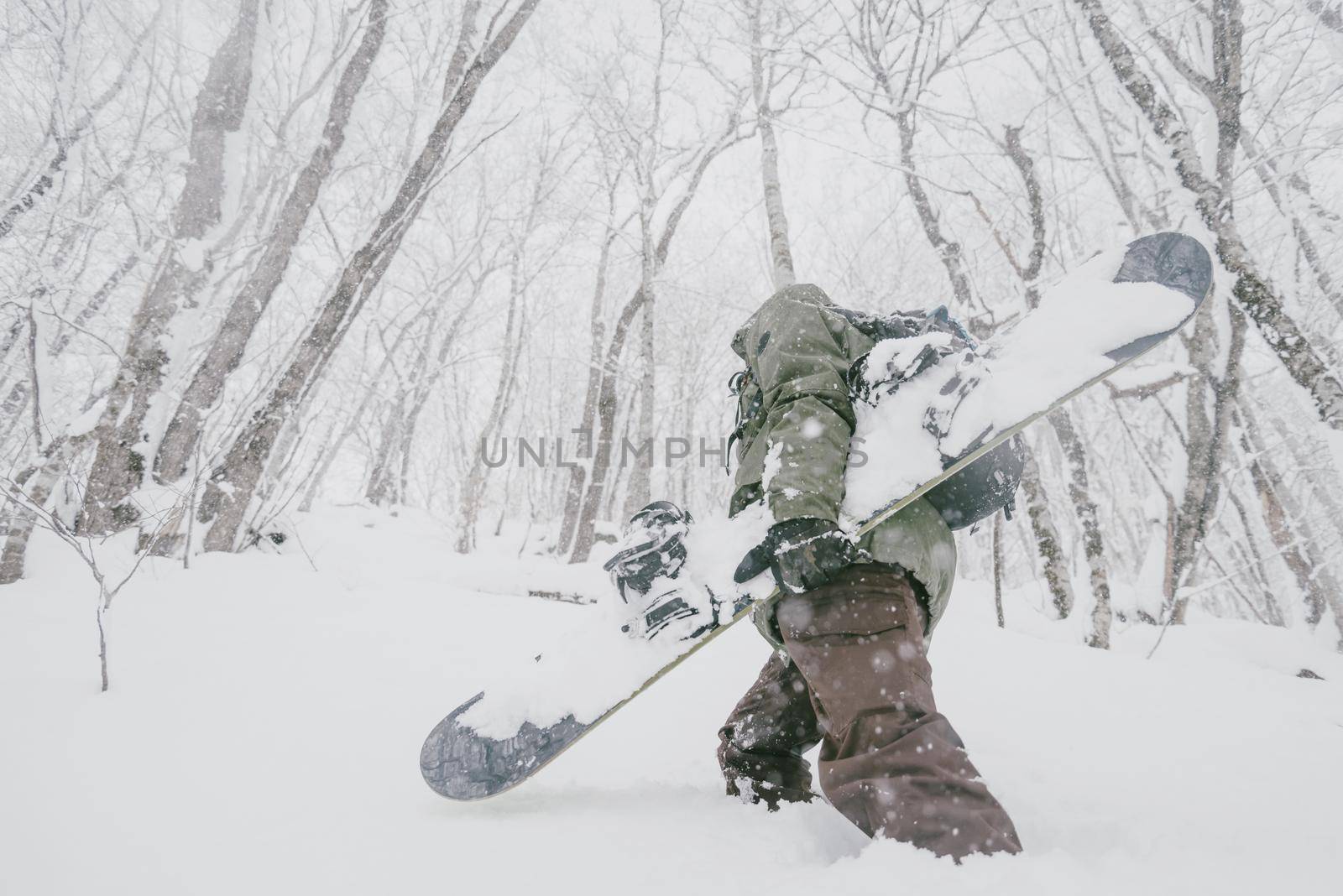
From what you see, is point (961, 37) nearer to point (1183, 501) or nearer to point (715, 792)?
point (1183, 501)

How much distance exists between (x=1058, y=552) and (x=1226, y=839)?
3.39 meters

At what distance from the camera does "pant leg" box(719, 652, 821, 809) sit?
1459 millimetres

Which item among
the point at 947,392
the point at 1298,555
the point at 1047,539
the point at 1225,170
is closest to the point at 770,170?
the point at 1225,170

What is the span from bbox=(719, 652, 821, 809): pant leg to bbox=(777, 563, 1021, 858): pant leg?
0.32 m

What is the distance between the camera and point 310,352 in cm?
413

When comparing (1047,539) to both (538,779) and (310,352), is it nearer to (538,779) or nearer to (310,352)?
(538,779)

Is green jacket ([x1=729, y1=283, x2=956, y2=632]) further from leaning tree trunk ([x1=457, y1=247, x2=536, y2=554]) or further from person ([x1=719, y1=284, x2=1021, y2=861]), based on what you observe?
leaning tree trunk ([x1=457, y1=247, x2=536, y2=554])

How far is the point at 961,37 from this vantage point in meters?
4.28

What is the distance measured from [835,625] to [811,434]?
1.43ft

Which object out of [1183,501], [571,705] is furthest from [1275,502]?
[571,705]

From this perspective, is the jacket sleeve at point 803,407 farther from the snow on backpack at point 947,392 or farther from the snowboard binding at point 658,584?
the snowboard binding at point 658,584

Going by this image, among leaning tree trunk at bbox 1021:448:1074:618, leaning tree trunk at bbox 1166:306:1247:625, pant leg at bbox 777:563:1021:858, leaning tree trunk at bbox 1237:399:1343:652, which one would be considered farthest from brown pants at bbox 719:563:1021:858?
leaning tree trunk at bbox 1237:399:1343:652

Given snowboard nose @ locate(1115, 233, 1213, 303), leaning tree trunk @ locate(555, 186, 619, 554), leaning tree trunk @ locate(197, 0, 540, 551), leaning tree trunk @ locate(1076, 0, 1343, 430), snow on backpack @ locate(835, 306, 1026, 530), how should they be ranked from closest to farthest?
snow on backpack @ locate(835, 306, 1026, 530)
snowboard nose @ locate(1115, 233, 1213, 303)
leaning tree trunk @ locate(1076, 0, 1343, 430)
leaning tree trunk @ locate(197, 0, 540, 551)
leaning tree trunk @ locate(555, 186, 619, 554)

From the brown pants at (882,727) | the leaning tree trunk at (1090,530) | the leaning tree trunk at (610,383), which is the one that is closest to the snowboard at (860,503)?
the brown pants at (882,727)
